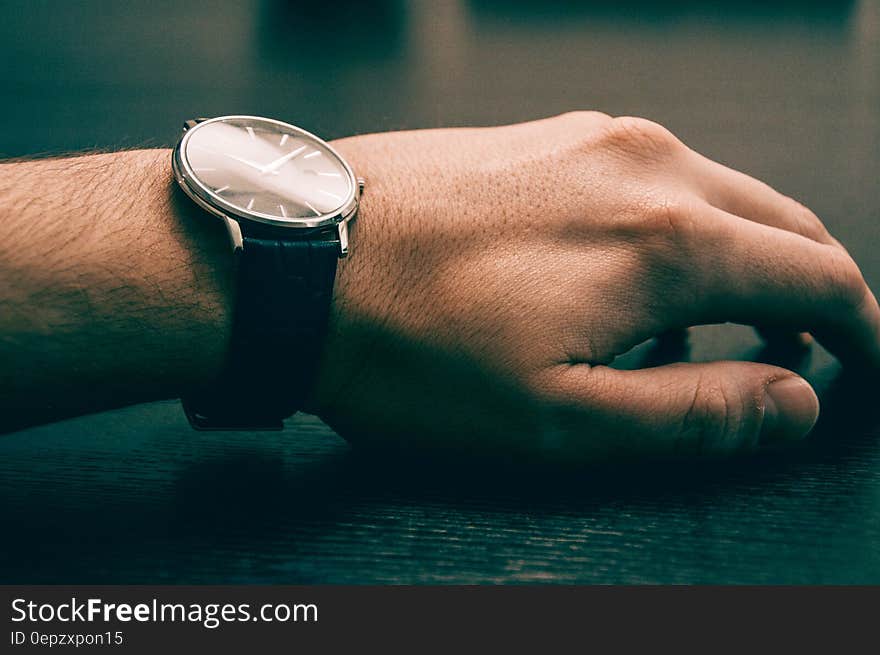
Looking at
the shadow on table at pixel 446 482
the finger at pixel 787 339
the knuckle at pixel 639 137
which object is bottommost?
the shadow on table at pixel 446 482

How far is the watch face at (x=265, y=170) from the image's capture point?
23.7 inches

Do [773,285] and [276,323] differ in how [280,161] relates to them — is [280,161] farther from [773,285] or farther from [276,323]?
[773,285]

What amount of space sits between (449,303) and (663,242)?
0.20 meters

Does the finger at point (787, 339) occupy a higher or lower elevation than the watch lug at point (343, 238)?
lower

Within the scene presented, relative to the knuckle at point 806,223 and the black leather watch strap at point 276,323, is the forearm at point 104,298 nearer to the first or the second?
the black leather watch strap at point 276,323

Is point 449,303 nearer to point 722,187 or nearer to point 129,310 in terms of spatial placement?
Answer: point 129,310

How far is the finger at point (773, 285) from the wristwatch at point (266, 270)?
31 cm

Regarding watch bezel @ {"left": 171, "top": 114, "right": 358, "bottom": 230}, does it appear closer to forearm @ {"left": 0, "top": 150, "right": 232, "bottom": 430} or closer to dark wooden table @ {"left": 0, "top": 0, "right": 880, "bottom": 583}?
forearm @ {"left": 0, "top": 150, "right": 232, "bottom": 430}

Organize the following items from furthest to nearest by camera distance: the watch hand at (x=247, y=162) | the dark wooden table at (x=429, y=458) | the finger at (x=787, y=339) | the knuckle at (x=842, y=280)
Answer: the finger at (x=787, y=339)
the knuckle at (x=842, y=280)
the watch hand at (x=247, y=162)
the dark wooden table at (x=429, y=458)

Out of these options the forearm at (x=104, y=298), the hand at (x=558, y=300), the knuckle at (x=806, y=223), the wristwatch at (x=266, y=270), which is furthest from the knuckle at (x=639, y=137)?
the forearm at (x=104, y=298)

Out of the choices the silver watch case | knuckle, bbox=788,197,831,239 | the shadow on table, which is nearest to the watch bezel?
the silver watch case

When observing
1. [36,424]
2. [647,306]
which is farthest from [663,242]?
[36,424]

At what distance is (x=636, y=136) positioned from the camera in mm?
771

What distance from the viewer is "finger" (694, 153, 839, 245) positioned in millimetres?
809
